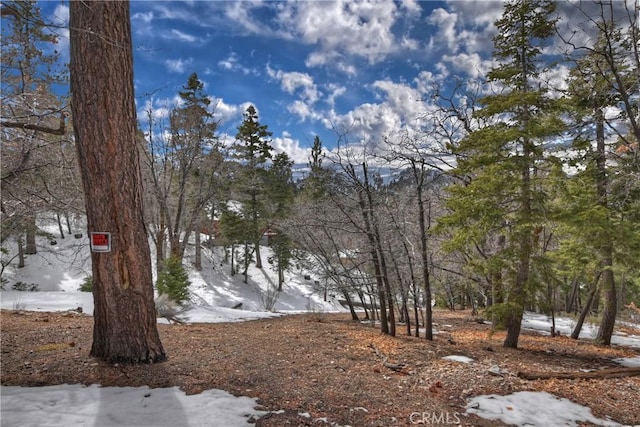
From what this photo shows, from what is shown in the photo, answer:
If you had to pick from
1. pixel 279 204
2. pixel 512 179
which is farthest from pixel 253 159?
pixel 512 179

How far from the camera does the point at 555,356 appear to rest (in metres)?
6.55

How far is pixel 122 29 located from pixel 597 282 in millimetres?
11826

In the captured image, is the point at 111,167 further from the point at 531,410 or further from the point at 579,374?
the point at 579,374

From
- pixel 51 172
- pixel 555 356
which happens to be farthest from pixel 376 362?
pixel 51 172

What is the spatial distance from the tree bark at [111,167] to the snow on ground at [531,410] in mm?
3576

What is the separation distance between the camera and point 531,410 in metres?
3.51

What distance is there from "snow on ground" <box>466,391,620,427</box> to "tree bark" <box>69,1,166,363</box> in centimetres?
358

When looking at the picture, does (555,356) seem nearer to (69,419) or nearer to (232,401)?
(232,401)

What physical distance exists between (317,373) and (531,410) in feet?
7.58

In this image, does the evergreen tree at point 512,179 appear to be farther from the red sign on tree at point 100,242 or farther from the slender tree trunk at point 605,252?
the red sign on tree at point 100,242

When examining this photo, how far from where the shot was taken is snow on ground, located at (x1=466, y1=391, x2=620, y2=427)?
330 cm

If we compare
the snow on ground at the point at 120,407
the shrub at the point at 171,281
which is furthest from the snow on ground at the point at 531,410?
the shrub at the point at 171,281

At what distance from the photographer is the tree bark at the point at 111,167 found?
3.45 meters

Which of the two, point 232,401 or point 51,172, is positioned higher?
point 51,172
